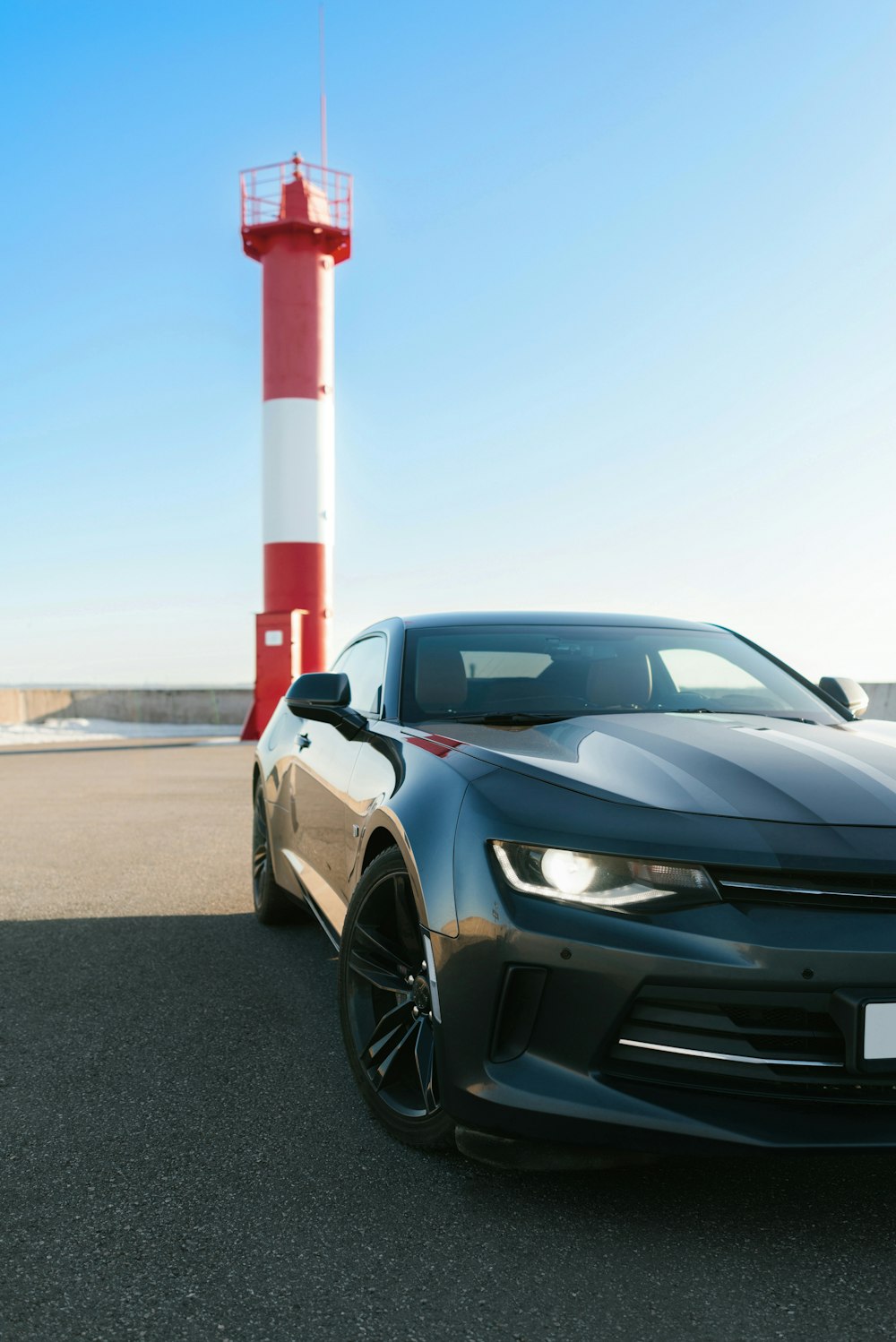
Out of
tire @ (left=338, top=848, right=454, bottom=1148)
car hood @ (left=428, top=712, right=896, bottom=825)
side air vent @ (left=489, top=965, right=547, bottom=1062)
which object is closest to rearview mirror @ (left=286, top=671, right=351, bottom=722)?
car hood @ (left=428, top=712, right=896, bottom=825)

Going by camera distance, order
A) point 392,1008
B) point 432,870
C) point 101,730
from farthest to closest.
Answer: point 101,730 → point 392,1008 → point 432,870

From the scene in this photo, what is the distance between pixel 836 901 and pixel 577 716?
1241 mm

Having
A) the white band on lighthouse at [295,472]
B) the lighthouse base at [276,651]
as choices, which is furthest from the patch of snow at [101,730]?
the white band on lighthouse at [295,472]

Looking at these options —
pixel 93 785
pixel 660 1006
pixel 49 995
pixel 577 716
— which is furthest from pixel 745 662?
pixel 93 785

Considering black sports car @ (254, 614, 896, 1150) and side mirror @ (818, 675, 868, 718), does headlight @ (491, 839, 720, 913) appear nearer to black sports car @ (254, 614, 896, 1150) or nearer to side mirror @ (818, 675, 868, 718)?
black sports car @ (254, 614, 896, 1150)

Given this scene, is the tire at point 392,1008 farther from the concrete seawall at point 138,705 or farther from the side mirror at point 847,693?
the concrete seawall at point 138,705

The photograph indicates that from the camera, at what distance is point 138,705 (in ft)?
81.9

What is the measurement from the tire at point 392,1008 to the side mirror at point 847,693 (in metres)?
1.91

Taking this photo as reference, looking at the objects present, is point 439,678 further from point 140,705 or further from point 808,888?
point 140,705

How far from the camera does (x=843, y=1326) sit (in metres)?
1.80

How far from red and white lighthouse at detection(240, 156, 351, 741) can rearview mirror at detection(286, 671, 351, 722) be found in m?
15.0

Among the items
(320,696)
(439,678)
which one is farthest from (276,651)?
(439,678)

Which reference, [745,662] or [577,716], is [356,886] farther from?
[745,662]

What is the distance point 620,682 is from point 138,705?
2282 cm
